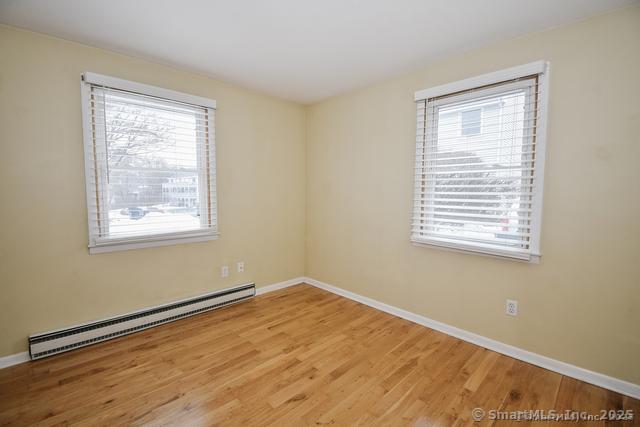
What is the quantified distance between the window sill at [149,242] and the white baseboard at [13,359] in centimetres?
85

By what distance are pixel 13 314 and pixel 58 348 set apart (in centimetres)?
41

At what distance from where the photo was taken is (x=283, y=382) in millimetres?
1942

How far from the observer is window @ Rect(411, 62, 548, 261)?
2.12 m

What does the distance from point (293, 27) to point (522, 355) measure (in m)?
3.09

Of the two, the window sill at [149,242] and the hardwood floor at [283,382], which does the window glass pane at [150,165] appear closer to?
the window sill at [149,242]

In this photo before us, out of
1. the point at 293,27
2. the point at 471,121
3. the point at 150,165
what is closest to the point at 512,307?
the point at 471,121

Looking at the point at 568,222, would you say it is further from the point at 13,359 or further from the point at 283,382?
the point at 13,359

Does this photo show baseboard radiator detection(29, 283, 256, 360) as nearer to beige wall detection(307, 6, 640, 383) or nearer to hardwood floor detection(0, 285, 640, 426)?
hardwood floor detection(0, 285, 640, 426)

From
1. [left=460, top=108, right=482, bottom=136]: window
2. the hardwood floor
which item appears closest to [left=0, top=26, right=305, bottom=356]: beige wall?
the hardwood floor

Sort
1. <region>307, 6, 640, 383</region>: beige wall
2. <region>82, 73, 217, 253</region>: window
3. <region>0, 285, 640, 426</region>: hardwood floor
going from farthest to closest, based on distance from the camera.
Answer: <region>82, 73, 217, 253</region>: window, <region>307, 6, 640, 383</region>: beige wall, <region>0, 285, 640, 426</region>: hardwood floor

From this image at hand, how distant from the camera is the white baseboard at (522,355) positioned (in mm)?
1853

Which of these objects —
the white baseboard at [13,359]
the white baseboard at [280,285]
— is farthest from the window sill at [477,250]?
the white baseboard at [13,359]

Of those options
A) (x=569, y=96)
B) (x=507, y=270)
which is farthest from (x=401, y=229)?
(x=569, y=96)

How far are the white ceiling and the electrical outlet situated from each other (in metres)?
2.08
